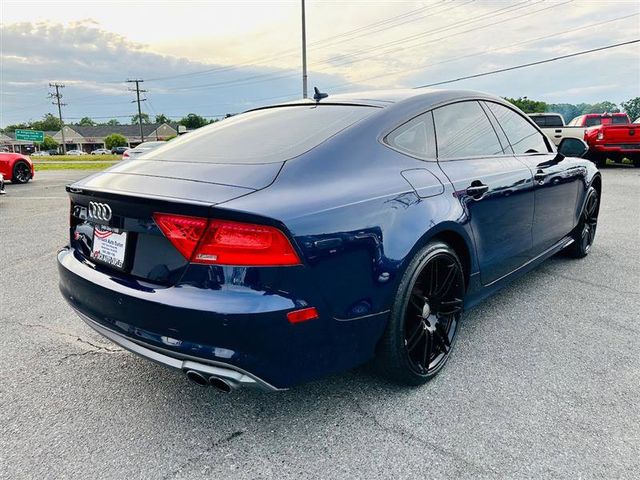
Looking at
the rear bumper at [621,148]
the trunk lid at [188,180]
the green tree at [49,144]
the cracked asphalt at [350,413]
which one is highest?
the trunk lid at [188,180]

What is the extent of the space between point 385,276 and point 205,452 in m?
1.07

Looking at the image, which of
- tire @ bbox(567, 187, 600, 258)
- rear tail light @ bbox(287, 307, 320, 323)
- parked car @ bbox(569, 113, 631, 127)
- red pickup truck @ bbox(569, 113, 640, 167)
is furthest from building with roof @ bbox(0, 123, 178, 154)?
rear tail light @ bbox(287, 307, 320, 323)

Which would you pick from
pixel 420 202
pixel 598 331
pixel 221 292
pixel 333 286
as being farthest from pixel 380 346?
pixel 598 331

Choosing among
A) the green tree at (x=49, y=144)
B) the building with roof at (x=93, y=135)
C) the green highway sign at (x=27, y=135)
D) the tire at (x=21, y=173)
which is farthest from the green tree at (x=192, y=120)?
the tire at (x=21, y=173)

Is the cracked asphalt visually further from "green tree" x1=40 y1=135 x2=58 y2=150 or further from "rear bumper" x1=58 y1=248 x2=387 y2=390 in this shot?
"green tree" x1=40 y1=135 x2=58 y2=150

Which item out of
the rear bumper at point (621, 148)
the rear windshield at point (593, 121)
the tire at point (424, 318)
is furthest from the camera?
the rear windshield at point (593, 121)

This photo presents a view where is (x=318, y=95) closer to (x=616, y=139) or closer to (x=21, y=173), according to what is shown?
(x=616, y=139)

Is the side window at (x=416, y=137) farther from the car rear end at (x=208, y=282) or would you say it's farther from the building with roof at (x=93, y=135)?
the building with roof at (x=93, y=135)

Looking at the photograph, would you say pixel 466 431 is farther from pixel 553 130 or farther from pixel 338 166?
pixel 553 130

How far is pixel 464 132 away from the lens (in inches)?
117

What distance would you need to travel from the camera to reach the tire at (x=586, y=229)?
4.57 metres

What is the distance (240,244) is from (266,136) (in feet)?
3.10

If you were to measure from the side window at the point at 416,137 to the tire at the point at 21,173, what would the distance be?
14.6m

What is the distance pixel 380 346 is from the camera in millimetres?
2223
